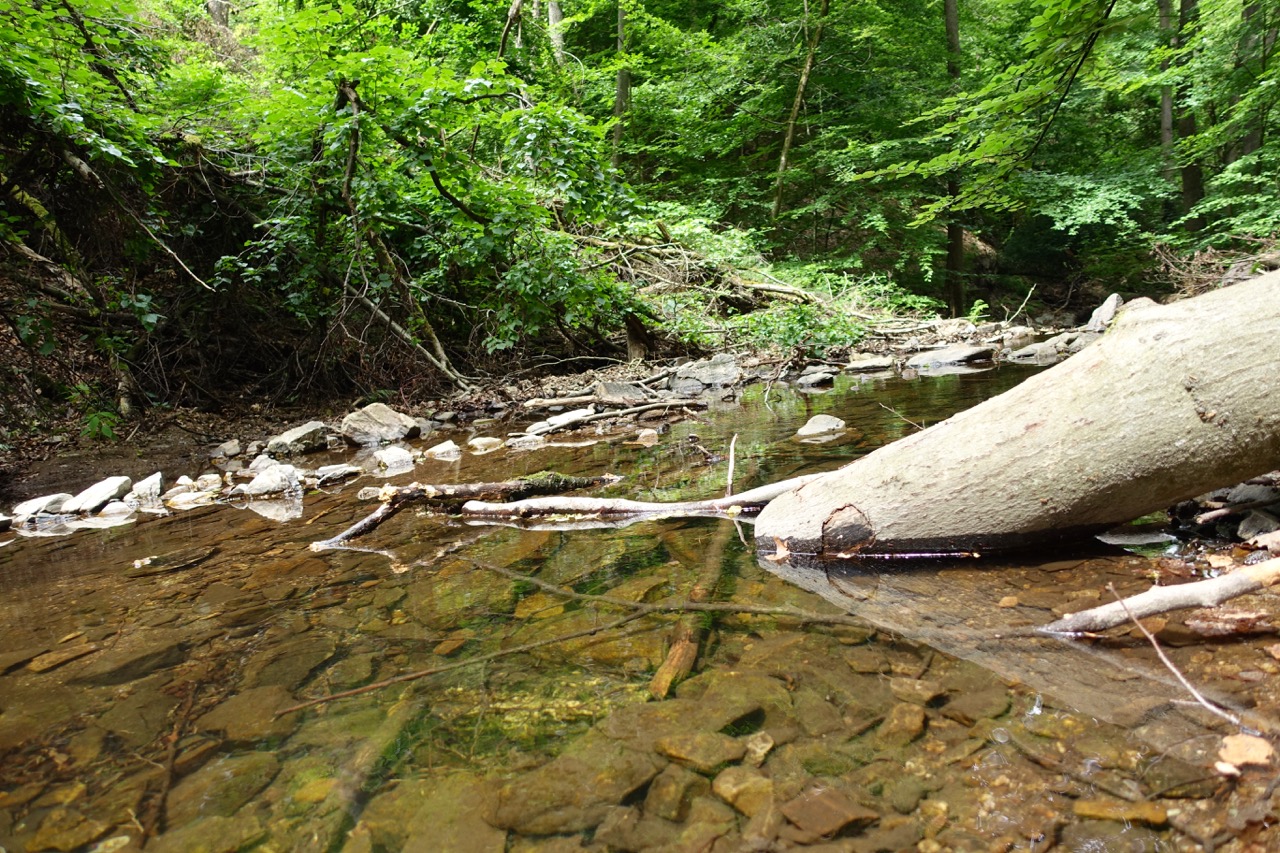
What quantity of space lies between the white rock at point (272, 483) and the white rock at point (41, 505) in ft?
3.95

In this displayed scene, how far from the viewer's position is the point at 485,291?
30.8 feet

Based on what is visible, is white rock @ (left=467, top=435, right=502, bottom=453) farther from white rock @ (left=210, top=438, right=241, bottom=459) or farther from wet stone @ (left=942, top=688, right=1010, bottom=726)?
wet stone @ (left=942, top=688, right=1010, bottom=726)

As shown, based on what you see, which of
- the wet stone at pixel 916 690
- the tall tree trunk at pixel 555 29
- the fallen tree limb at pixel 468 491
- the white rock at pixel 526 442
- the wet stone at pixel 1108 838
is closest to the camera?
the wet stone at pixel 1108 838

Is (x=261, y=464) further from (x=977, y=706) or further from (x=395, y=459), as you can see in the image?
(x=977, y=706)

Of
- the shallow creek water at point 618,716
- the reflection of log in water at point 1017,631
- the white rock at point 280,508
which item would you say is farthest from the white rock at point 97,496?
the reflection of log in water at point 1017,631

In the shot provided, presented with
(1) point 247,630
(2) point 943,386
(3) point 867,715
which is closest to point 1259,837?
(3) point 867,715

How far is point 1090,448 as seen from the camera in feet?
7.38

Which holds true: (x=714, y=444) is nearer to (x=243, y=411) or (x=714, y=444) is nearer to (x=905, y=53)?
(x=243, y=411)

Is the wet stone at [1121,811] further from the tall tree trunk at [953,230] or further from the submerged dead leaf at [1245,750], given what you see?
the tall tree trunk at [953,230]

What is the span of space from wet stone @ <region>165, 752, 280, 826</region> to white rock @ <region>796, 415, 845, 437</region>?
419 cm

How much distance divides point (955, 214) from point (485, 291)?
1475 centimetres

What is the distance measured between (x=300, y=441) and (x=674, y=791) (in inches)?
251

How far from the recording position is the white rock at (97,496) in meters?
4.75

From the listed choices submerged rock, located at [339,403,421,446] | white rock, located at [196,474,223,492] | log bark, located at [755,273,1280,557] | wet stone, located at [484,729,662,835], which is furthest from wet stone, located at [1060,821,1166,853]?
submerged rock, located at [339,403,421,446]
